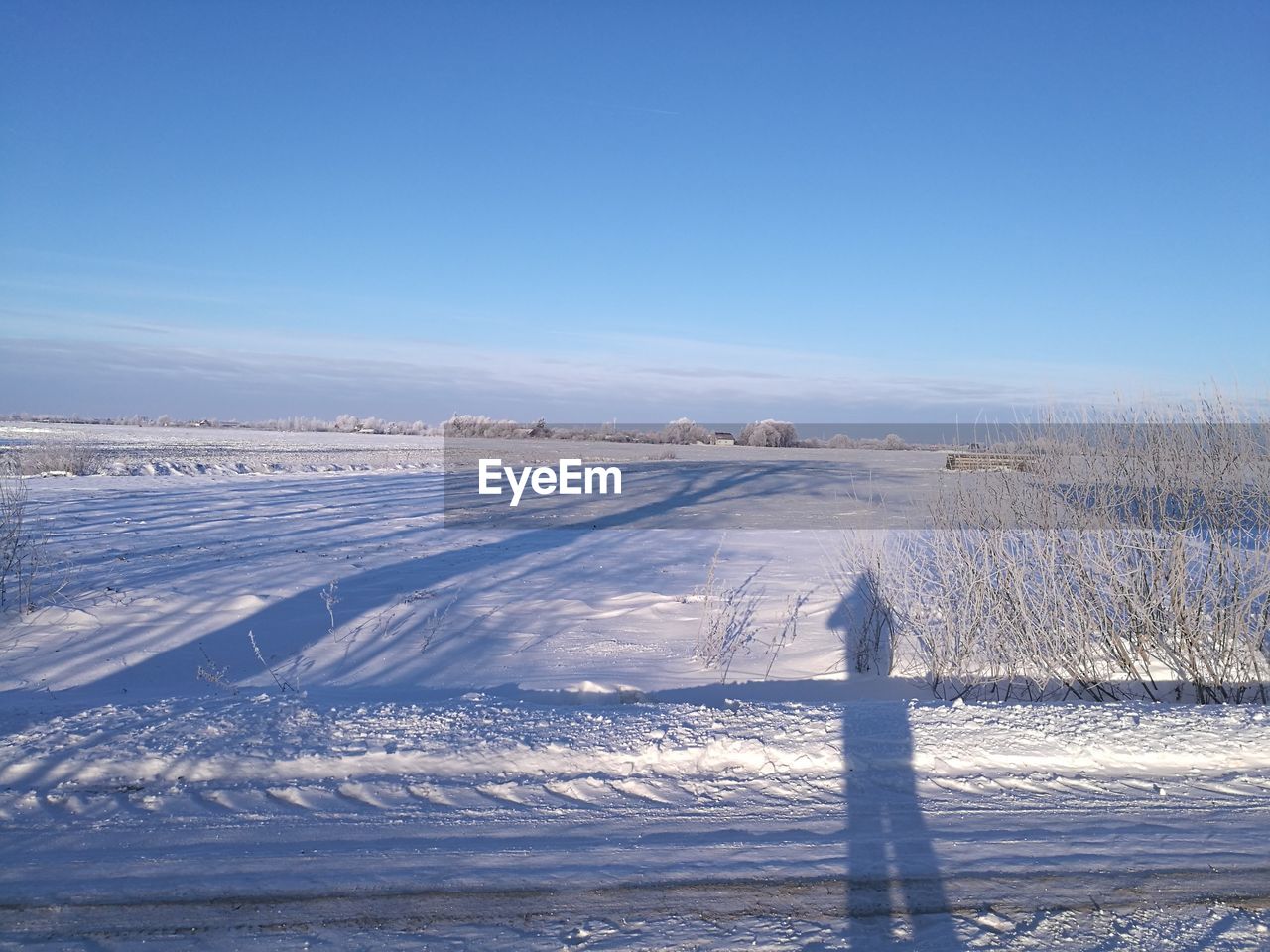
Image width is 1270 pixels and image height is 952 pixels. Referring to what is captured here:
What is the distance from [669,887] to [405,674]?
5613 mm

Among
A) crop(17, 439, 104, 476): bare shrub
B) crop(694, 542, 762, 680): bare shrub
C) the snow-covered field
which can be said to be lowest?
crop(694, 542, 762, 680): bare shrub

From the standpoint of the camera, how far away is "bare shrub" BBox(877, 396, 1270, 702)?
307 inches

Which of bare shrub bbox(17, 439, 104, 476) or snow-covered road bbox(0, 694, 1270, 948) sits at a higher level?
bare shrub bbox(17, 439, 104, 476)

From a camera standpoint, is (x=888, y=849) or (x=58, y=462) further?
(x=58, y=462)

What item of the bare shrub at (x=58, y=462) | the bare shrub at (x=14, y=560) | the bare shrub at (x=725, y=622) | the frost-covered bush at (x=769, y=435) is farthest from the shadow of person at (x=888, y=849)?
the frost-covered bush at (x=769, y=435)

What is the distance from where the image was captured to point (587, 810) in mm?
4570

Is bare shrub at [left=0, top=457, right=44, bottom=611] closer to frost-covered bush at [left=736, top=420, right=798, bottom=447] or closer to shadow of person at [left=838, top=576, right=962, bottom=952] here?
shadow of person at [left=838, top=576, right=962, bottom=952]

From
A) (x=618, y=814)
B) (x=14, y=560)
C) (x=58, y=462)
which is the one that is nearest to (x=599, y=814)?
(x=618, y=814)

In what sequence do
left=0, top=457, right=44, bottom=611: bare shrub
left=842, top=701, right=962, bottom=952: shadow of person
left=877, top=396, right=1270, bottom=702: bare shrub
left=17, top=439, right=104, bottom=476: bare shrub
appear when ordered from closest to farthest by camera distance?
left=842, top=701, right=962, bottom=952: shadow of person → left=877, top=396, right=1270, bottom=702: bare shrub → left=0, top=457, right=44, bottom=611: bare shrub → left=17, top=439, right=104, bottom=476: bare shrub

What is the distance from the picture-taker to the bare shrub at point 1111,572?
307 inches

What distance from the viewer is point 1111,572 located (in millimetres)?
8125

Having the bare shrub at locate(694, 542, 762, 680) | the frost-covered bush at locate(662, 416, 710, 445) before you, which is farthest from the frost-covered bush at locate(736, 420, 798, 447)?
the bare shrub at locate(694, 542, 762, 680)

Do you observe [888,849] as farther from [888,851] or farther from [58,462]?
[58,462]

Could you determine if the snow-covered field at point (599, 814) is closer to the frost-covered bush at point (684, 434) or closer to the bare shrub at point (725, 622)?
the bare shrub at point (725, 622)
